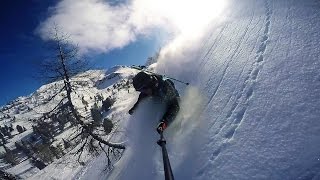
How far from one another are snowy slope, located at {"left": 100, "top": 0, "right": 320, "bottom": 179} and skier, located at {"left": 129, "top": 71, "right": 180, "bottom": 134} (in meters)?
0.42

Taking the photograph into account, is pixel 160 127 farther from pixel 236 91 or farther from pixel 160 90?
pixel 236 91

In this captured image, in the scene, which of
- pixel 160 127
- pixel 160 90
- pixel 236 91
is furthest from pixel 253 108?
pixel 160 90

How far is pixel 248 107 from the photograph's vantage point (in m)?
6.49

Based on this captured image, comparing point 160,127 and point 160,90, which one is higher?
point 160,90

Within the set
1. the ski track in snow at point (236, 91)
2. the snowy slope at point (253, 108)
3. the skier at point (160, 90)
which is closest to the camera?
the snowy slope at point (253, 108)

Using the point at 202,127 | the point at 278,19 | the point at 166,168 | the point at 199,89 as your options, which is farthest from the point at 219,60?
the point at 166,168

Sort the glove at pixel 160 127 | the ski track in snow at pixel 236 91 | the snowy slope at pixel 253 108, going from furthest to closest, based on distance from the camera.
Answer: the glove at pixel 160 127, the ski track in snow at pixel 236 91, the snowy slope at pixel 253 108

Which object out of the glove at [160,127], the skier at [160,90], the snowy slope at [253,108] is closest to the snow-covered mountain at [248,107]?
the snowy slope at [253,108]

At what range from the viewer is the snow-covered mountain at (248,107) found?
17.1 ft

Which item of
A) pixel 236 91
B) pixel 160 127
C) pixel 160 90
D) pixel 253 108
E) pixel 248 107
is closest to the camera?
pixel 253 108

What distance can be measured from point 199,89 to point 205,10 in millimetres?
4976

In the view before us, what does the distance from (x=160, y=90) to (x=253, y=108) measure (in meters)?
2.50

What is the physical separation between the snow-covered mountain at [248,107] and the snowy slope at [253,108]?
0.02 m

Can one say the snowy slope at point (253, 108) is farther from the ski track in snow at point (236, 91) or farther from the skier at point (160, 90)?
the skier at point (160, 90)
